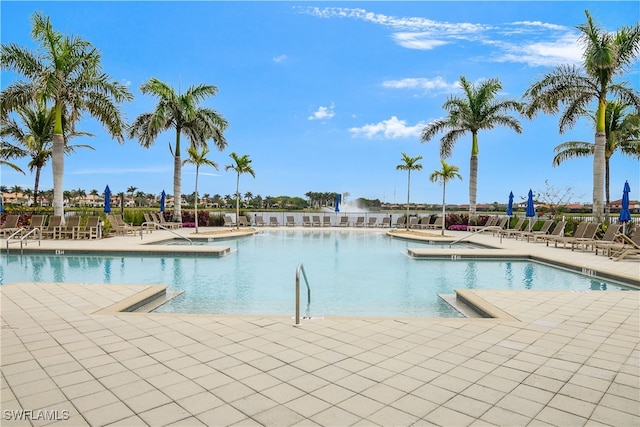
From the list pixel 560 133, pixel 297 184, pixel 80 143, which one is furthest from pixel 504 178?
pixel 80 143

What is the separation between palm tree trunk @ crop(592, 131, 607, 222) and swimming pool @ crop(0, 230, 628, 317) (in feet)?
21.2

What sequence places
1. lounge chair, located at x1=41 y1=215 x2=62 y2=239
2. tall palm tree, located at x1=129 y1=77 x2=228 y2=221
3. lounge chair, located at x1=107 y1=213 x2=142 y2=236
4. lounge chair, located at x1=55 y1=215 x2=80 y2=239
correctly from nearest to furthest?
lounge chair, located at x1=41 y1=215 x2=62 y2=239 → lounge chair, located at x1=55 y1=215 x2=80 y2=239 → lounge chair, located at x1=107 y1=213 x2=142 y2=236 → tall palm tree, located at x1=129 y1=77 x2=228 y2=221

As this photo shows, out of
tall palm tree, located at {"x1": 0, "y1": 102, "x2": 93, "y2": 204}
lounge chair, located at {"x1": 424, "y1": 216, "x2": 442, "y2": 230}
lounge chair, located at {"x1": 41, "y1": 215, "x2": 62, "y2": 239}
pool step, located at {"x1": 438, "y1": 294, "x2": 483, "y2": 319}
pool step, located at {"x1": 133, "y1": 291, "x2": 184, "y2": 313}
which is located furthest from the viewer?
lounge chair, located at {"x1": 424, "y1": 216, "x2": 442, "y2": 230}

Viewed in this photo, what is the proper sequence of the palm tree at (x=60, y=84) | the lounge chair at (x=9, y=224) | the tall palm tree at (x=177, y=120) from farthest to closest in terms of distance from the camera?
the tall palm tree at (x=177, y=120), the lounge chair at (x=9, y=224), the palm tree at (x=60, y=84)

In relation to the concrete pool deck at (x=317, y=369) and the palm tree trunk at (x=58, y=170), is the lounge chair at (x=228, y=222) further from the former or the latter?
the concrete pool deck at (x=317, y=369)

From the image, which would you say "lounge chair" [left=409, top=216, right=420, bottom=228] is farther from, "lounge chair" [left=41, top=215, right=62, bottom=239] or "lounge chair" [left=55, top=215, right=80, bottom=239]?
"lounge chair" [left=41, top=215, right=62, bottom=239]

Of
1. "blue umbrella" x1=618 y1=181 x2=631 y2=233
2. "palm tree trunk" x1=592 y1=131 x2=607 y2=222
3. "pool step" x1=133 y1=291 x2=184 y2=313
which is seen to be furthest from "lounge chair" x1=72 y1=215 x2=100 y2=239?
"blue umbrella" x1=618 y1=181 x2=631 y2=233

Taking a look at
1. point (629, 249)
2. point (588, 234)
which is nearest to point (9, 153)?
point (588, 234)

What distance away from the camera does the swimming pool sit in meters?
6.53

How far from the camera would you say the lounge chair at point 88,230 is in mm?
14961

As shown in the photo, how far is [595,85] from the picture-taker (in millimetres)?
15578

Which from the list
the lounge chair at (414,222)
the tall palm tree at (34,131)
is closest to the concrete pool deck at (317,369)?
the lounge chair at (414,222)

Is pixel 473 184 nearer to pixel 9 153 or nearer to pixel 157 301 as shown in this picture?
pixel 157 301

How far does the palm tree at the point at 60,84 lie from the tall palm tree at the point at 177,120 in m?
3.97
